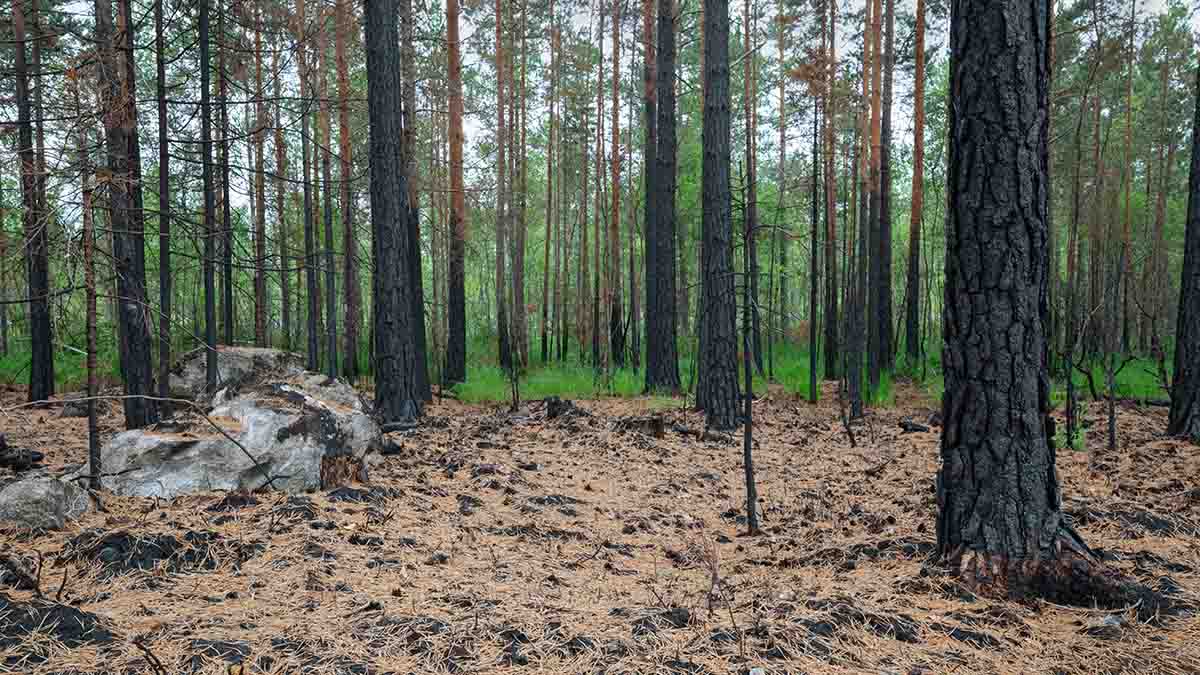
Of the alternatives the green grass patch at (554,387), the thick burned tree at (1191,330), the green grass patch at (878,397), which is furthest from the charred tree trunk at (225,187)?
the green grass patch at (878,397)

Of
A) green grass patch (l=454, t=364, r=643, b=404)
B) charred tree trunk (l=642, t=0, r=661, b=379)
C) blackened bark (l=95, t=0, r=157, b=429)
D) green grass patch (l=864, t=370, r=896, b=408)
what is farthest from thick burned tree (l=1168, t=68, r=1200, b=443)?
blackened bark (l=95, t=0, r=157, b=429)

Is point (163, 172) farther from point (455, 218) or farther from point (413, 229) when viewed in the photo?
point (455, 218)

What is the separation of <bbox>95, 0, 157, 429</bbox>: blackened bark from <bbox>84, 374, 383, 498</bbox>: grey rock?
408 millimetres

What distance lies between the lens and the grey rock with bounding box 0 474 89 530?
336 centimetres

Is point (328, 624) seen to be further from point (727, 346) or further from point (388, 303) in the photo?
point (727, 346)

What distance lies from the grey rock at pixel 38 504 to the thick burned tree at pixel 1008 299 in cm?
432

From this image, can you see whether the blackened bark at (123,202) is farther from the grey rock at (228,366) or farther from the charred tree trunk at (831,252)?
the charred tree trunk at (831,252)

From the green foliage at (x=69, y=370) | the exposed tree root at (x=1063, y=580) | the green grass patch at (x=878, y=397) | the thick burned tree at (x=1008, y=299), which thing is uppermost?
the thick burned tree at (x=1008, y=299)

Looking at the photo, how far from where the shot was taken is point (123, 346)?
229 inches

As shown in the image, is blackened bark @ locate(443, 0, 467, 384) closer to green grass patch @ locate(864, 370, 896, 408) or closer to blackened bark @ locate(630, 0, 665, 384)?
blackened bark @ locate(630, 0, 665, 384)

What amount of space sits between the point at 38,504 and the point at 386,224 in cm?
503

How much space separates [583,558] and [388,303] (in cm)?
499

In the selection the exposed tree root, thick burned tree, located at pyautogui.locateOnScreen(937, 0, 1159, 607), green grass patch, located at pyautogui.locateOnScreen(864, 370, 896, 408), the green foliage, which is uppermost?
thick burned tree, located at pyautogui.locateOnScreen(937, 0, 1159, 607)

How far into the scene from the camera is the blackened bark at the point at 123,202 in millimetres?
4711
